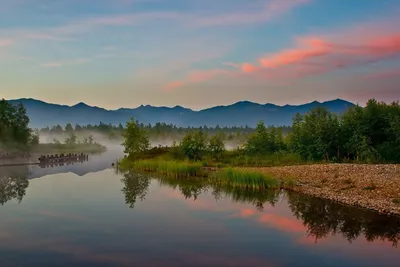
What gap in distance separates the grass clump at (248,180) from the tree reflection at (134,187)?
26.6 ft

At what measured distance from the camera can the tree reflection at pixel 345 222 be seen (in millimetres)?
19109

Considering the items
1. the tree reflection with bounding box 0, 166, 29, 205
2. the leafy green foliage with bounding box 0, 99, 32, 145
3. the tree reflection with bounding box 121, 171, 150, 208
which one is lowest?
the tree reflection with bounding box 121, 171, 150, 208

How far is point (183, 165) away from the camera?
45.7 metres

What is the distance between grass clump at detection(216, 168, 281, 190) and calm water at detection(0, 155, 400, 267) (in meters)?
2.67

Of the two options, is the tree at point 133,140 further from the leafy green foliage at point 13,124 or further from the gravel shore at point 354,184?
the leafy green foliage at point 13,124

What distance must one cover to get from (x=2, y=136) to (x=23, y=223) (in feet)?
210

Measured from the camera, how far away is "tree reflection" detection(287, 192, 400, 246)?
19.1 metres

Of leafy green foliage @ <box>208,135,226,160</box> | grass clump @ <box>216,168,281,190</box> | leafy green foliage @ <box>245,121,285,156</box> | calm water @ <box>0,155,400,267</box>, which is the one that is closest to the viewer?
calm water @ <box>0,155,400,267</box>

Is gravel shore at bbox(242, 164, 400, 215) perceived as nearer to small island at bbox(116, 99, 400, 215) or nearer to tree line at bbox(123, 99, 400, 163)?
small island at bbox(116, 99, 400, 215)

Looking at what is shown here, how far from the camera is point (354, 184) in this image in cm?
3141

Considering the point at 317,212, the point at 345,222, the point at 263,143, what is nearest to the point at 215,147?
the point at 263,143

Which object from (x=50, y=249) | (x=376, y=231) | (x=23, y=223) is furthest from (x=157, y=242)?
(x=376, y=231)

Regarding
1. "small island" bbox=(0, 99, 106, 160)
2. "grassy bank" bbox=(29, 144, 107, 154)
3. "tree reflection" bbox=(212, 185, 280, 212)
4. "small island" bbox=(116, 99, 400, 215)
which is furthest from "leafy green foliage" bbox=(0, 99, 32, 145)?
"tree reflection" bbox=(212, 185, 280, 212)

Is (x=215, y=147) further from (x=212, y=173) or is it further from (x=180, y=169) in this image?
(x=212, y=173)
